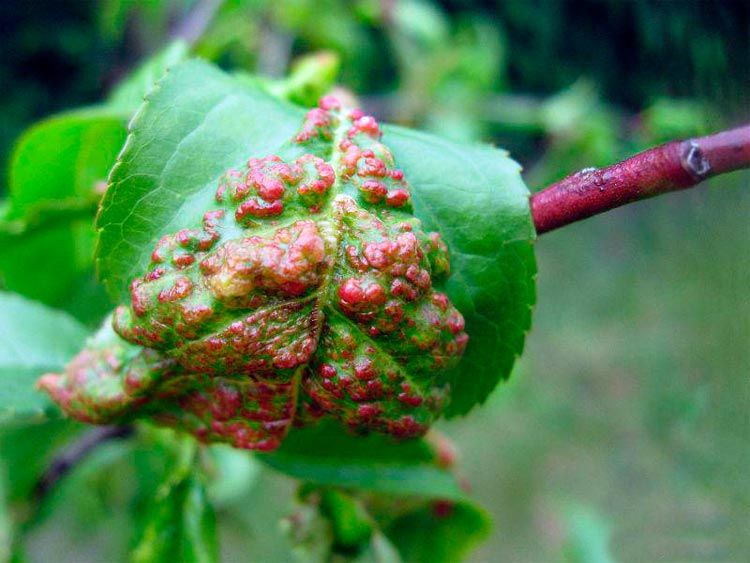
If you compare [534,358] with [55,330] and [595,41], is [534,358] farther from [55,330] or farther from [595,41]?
[55,330]

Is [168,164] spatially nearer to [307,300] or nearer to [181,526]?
[307,300]

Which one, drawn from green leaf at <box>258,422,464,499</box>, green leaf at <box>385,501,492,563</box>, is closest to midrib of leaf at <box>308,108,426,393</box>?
green leaf at <box>258,422,464,499</box>

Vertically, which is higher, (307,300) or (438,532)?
(307,300)

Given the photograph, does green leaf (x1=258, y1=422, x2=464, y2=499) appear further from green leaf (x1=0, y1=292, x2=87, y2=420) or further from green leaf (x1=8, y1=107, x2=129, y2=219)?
green leaf (x1=8, y1=107, x2=129, y2=219)

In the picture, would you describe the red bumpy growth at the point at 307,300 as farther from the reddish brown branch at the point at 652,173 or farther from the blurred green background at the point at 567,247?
the blurred green background at the point at 567,247

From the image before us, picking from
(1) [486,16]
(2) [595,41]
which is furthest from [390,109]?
(1) [486,16]

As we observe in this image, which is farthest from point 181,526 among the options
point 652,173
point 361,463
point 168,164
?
point 652,173
